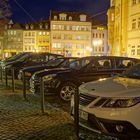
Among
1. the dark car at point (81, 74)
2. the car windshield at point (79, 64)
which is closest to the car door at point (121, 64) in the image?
the dark car at point (81, 74)

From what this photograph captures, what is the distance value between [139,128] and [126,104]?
46 cm

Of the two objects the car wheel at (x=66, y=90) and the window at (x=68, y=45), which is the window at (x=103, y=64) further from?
the window at (x=68, y=45)

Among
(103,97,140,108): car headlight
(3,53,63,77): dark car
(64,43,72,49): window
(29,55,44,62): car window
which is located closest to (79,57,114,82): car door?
(103,97,140,108): car headlight

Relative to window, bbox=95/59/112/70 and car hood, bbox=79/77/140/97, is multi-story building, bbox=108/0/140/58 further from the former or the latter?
car hood, bbox=79/77/140/97

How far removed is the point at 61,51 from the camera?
99.6 metres

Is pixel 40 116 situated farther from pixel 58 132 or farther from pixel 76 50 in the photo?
pixel 76 50

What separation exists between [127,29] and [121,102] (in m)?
41.4

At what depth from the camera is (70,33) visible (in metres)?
102

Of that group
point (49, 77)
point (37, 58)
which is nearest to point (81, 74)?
point (49, 77)

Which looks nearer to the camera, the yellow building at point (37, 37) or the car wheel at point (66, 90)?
the car wheel at point (66, 90)

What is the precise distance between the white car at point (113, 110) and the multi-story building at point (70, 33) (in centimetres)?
9182

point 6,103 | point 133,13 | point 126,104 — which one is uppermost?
point 133,13

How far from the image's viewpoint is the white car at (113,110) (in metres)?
6.27

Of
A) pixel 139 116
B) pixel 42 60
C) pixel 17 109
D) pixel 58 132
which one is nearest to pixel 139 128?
pixel 139 116
